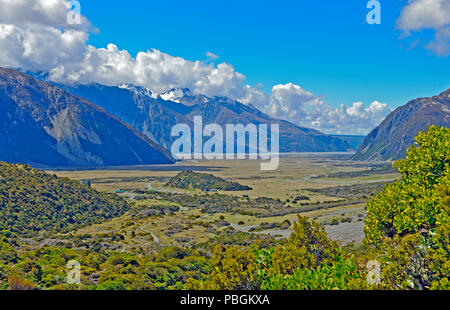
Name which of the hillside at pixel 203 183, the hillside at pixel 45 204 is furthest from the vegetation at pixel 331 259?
the hillside at pixel 203 183

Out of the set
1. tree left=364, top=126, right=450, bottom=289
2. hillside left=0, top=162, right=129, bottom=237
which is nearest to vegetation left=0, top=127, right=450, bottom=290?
tree left=364, top=126, right=450, bottom=289

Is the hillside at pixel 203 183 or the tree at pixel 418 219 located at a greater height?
the tree at pixel 418 219

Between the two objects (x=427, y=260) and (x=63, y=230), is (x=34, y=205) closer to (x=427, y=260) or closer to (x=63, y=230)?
(x=63, y=230)

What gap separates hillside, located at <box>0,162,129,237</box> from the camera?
183ft

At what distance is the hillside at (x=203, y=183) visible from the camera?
430ft

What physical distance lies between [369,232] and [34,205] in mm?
62327

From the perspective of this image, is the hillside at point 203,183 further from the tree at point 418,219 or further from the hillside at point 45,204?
the tree at point 418,219

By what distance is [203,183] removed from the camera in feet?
450

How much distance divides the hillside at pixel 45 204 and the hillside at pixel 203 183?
1902 inches

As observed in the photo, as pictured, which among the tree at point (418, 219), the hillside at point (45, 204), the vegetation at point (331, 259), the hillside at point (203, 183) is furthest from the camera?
the hillside at point (203, 183)

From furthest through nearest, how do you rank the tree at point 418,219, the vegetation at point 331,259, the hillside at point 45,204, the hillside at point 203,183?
the hillside at point 203,183
the hillside at point 45,204
the vegetation at point 331,259
the tree at point 418,219

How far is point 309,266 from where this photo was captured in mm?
15727

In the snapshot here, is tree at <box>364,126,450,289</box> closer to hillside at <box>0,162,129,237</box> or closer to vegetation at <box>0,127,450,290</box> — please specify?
vegetation at <box>0,127,450,290</box>

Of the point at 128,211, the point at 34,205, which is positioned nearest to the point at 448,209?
the point at 34,205
